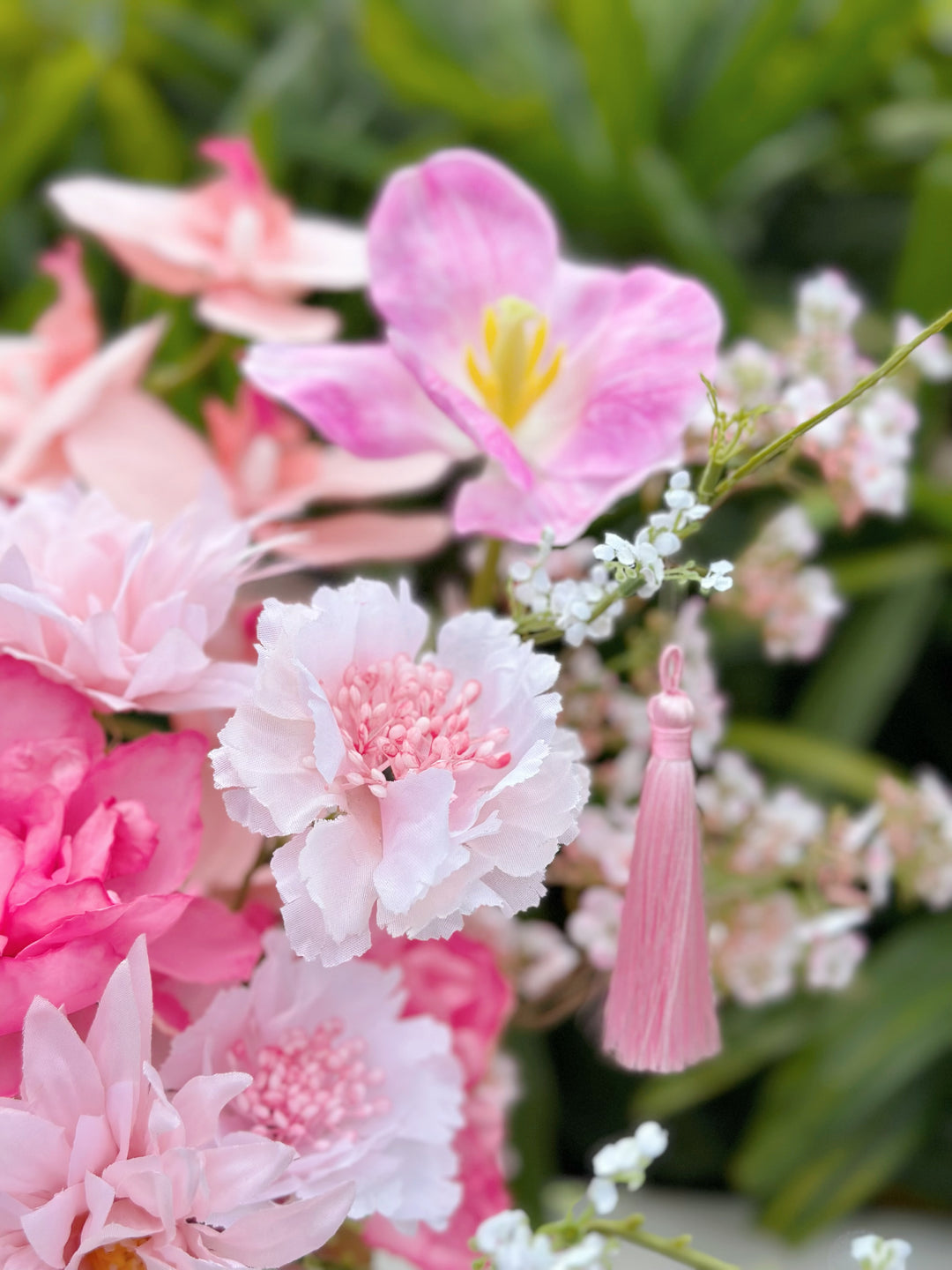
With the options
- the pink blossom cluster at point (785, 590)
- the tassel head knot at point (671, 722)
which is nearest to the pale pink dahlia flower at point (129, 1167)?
the tassel head knot at point (671, 722)

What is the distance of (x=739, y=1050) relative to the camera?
602 millimetres

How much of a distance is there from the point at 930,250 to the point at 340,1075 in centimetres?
53

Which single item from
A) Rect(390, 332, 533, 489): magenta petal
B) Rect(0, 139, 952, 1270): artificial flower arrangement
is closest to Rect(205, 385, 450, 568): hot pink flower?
Rect(0, 139, 952, 1270): artificial flower arrangement

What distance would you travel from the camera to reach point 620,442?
32 centimetres

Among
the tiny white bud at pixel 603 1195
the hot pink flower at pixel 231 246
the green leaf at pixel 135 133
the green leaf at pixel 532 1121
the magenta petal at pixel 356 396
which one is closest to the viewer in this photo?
the tiny white bud at pixel 603 1195

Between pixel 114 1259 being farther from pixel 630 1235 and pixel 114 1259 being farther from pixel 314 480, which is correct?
pixel 314 480

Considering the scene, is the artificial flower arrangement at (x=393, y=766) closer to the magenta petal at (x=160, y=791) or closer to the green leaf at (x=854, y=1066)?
the magenta petal at (x=160, y=791)

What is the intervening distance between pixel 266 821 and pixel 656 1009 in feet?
0.35

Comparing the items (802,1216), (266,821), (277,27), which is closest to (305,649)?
(266,821)

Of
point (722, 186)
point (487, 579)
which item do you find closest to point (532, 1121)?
point (487, 579)

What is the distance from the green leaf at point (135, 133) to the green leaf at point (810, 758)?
1.51ft

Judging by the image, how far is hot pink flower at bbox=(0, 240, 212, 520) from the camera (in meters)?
0.41

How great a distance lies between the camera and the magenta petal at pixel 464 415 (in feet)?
0.96

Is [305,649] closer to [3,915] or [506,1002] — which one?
[3,915]
